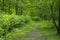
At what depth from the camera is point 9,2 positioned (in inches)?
615

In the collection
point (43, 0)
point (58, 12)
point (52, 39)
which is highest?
point (43, 0)

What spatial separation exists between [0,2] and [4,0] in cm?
96

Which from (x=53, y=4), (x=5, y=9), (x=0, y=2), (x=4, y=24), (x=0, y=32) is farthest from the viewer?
(x=53, y=4)

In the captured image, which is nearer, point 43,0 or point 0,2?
point 0,2

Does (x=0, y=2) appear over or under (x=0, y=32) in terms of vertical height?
over

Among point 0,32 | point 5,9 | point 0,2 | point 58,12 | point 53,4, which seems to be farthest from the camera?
point 58,12

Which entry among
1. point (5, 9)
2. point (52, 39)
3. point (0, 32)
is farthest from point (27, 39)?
point (0, 32)

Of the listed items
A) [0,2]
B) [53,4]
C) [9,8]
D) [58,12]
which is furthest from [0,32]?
[58,12]

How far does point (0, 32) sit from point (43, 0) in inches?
351

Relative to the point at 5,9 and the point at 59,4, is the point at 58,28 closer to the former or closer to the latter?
the point at 59,4

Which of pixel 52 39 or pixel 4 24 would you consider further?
pixel 52 39

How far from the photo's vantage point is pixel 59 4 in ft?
64.4

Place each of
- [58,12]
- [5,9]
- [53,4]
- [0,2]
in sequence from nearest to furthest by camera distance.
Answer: [0,2], [5,9], [53,4], [58,12]

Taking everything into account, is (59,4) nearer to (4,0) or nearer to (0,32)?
(4,0)
